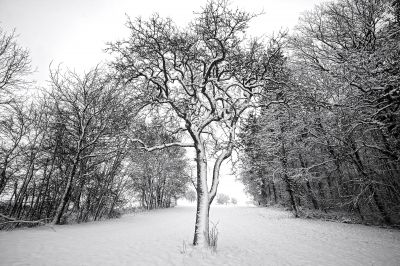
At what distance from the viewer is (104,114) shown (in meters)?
13.0

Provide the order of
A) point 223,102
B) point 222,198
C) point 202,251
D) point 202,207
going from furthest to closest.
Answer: point 222,198, point 223,102, point 202,207, point 202,251

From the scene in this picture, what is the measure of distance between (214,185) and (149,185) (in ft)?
72.2

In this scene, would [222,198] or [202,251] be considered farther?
[222,198]

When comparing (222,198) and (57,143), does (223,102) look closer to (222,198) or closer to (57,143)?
(57,143)

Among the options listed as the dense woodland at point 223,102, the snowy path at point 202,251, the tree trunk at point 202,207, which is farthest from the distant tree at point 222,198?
the tree trunk at point 202,207

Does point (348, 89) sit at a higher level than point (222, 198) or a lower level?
higher

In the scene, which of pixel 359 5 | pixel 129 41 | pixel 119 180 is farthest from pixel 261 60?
pixel 119 180

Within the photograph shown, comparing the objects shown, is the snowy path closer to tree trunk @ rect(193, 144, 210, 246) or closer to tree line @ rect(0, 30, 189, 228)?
tree trunk @ rect(193, 144, 210, 246)

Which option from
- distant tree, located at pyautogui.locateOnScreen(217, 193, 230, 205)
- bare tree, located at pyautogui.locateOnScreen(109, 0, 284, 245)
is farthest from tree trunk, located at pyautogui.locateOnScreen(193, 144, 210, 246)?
distant tree, located at pyautogui.locateOnScreen(217, 193, 230, 205)

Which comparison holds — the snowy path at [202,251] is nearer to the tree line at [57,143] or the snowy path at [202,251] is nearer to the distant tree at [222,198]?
the tree line at [57,143]

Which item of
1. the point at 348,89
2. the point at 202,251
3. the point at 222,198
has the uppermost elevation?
the point at 348,89

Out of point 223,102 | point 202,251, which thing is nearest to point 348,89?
point 223,102

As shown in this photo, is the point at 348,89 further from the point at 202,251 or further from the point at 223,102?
the point at 202,251

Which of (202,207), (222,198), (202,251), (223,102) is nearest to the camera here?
(202,251)
